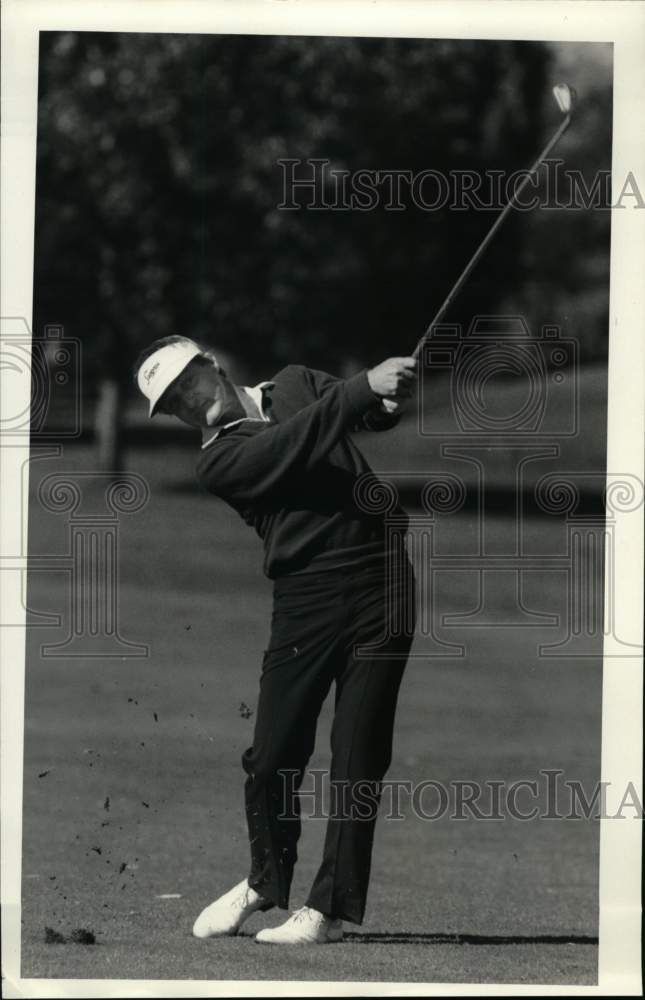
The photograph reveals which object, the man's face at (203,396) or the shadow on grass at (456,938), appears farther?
the shadow on grass at (456,938)

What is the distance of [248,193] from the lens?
352 inches

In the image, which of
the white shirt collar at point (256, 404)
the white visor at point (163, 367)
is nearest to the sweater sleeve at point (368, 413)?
the white shirt collar at point (256, 404)

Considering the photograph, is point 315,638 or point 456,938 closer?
point 315,638

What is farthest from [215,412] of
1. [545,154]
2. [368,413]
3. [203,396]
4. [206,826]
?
[206,826]

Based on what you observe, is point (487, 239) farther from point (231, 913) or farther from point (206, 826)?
point (206, 826)

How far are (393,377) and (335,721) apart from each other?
1247 millimetres

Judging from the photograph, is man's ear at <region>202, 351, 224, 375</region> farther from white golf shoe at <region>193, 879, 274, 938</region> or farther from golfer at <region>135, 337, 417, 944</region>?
white golf shoe at <region>193, 879, 274, 938</region>

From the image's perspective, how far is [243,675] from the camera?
7.95m

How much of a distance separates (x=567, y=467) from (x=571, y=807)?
134cm

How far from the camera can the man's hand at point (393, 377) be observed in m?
5.76

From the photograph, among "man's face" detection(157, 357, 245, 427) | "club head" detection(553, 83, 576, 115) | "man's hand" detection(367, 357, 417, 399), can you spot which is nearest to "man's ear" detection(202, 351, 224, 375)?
"man's face" detection(157, 357, 245, 427)

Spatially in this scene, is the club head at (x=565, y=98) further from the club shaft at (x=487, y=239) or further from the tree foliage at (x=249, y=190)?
the tree foliage at (x=249, y=190)

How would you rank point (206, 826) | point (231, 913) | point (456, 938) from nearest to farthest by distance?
point (231, 913) < point (456, 938) < point (206, 826)

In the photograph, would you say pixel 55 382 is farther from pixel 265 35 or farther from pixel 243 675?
pixel 243 675
